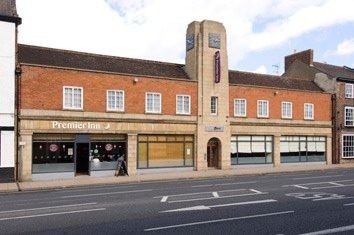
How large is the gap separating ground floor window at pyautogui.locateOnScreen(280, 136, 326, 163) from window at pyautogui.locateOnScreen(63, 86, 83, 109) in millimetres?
19224

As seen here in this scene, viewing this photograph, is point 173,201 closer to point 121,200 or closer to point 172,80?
point 121,200

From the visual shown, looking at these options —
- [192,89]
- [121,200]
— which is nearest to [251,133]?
[192,89]

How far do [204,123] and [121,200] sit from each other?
17.4m

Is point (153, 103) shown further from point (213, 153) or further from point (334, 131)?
point (334, 131)

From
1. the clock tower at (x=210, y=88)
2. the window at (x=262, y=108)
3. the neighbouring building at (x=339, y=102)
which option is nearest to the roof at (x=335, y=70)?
the neighbouring building at (x=339, y=102)

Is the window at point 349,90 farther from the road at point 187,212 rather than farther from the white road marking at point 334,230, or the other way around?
the white road marking at point 334,230

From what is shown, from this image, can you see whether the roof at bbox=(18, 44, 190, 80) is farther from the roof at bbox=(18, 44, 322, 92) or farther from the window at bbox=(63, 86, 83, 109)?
the window at bbox=(63, 86, 83, 109)

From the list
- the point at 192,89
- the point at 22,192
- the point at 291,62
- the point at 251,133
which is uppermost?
the point at 291,62

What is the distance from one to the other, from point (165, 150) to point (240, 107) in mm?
8168

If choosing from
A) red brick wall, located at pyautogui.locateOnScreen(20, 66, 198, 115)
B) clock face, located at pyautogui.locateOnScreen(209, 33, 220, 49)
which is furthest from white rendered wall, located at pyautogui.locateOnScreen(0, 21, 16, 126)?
clock face, located at pyautogui.locateOnScreen(209, 33, 220, 49)

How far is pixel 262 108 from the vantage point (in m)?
36.4

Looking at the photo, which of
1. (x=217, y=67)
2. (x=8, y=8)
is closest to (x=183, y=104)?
(x=217, y=67)

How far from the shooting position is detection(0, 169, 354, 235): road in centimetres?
1095

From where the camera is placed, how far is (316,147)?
39.9 metres
